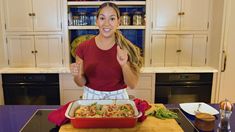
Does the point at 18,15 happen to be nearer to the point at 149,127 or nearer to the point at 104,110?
the point at 104,110

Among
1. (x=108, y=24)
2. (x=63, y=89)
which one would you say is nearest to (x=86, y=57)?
(x=108, y=24)

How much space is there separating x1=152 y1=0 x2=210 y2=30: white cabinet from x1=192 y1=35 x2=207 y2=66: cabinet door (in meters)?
0.15

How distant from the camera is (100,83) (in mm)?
1685

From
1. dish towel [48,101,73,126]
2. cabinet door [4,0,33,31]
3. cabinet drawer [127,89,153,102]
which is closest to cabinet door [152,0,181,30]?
cabinet drawer [127,89,153,102]

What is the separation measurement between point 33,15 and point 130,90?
1.44 metres

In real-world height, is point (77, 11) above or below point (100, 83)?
above

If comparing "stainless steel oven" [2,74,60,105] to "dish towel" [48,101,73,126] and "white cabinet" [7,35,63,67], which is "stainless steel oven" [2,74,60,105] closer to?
"white cabinet" [7,35,63,67]

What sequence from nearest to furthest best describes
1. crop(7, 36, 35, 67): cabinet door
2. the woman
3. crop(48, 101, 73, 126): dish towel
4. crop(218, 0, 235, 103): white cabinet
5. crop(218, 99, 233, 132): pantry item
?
crop(218, 99, 233, 132): pantry item, crop(48, 101, 73, 126): dish towel, the woman, crop(218, 0, 235, 103): white cabinet, crop(7, 36, 35, 67): cabinet door

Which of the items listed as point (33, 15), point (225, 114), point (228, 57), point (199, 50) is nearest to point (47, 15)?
point (33, 15)

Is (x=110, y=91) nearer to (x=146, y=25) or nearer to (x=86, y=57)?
(x=86, y=57)

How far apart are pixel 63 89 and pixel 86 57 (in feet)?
4.23

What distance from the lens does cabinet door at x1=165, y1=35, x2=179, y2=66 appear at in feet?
9.86

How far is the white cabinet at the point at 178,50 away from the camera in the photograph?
301 cm

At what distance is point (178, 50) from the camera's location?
3.04 meters
